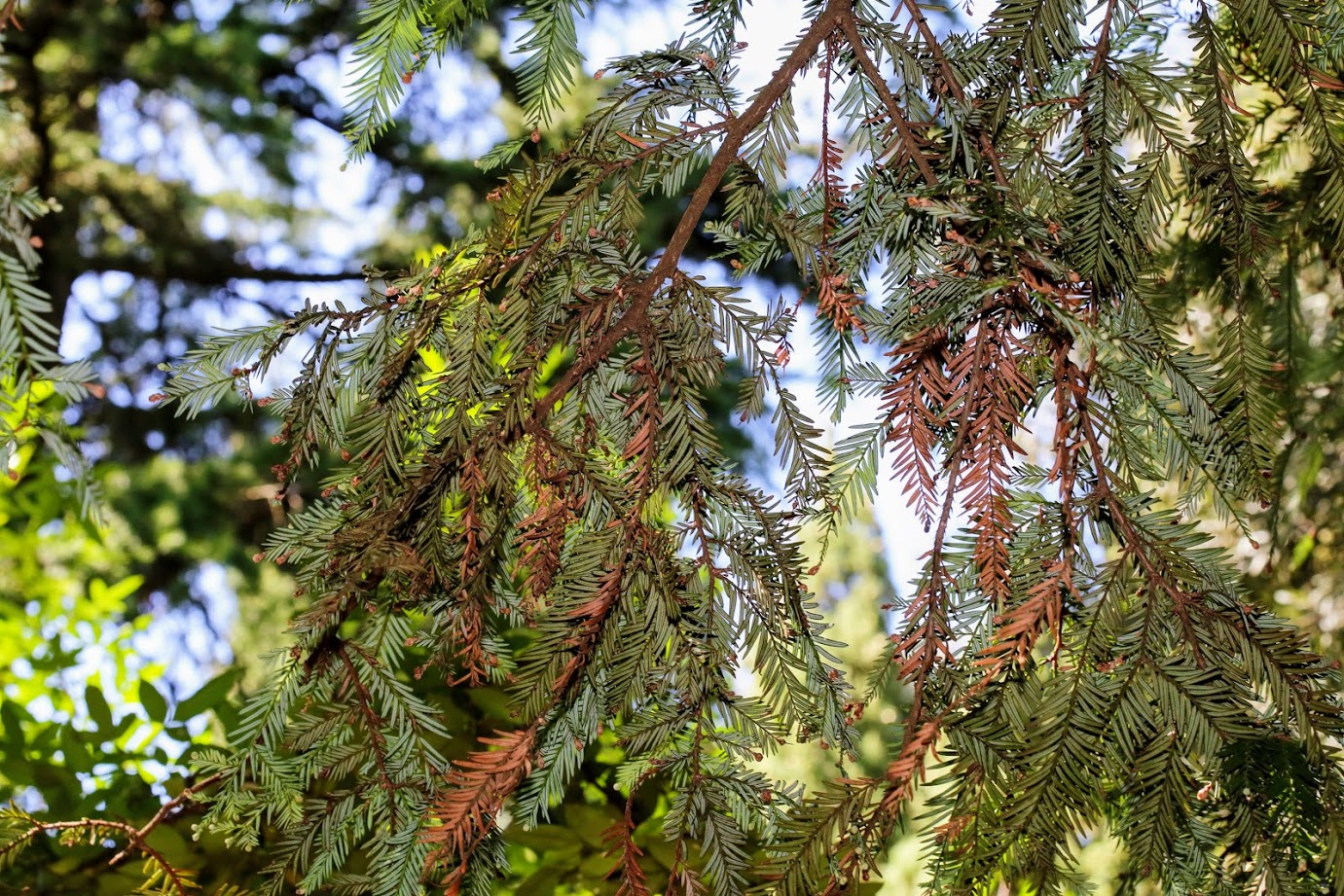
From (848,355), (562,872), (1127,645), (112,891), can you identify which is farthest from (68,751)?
(1127,645)

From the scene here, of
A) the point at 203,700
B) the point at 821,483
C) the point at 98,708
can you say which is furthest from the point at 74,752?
the point at 821,483

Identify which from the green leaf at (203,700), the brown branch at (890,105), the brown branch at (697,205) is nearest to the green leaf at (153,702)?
the green leaf at (203,700)

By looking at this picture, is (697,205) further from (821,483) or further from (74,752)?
(74,752)

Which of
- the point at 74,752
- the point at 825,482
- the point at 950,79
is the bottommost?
the point at 825,482

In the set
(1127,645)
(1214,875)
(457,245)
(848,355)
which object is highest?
(457,245)

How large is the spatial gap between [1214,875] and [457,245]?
72 centimetres

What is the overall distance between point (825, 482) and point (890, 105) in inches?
11.7

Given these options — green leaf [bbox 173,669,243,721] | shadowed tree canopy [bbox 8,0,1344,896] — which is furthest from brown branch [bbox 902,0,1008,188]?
green leaf [bbox 173,669,243,721]

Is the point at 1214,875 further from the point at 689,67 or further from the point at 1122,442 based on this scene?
the point at 689,67

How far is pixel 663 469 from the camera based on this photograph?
2.35ft

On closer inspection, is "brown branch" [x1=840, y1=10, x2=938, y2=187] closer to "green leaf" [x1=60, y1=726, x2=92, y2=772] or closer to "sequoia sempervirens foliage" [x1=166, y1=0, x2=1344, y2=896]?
"sequoia sempervirens foliage" [x1=166, y1=0, x2=1344, y2=896]

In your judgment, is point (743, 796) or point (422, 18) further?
point (422, 18)

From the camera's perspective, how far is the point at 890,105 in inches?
28.6

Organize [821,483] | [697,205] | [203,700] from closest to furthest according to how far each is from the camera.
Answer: [697,205], [821,483], [203,700]
